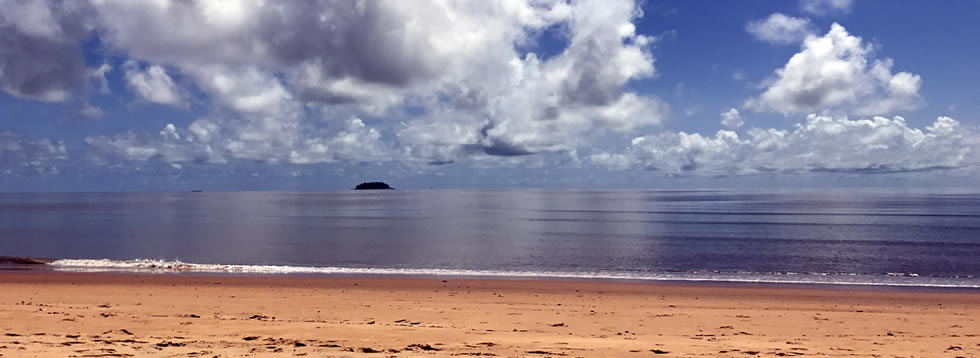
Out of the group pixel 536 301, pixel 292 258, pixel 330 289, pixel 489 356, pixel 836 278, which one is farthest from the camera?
pixel 292 258

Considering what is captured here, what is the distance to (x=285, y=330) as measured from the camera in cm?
1370

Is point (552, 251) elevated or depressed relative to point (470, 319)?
→ elevated

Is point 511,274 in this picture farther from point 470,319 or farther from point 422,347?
point 422,347

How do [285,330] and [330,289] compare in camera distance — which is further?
[330,289]

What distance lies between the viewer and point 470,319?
15969 mm

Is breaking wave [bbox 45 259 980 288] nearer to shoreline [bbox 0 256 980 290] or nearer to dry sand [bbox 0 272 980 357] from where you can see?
shoreline [bbox 0 256 980 290]

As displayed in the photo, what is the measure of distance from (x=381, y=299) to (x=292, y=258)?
16.8 meters

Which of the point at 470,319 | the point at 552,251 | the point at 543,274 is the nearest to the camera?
the point at 470,319

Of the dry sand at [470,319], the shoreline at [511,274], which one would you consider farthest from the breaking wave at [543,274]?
the dry sand at [470,319]

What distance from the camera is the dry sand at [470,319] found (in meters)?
12.0

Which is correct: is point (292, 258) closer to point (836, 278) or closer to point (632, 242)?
point (632, 242)

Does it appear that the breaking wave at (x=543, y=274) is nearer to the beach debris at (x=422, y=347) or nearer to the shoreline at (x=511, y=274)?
the shoreline at (x=511, y=274)

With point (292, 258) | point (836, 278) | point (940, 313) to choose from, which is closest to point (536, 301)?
→ point (940, 313)

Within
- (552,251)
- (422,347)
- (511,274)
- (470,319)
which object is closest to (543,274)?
(511,274)
